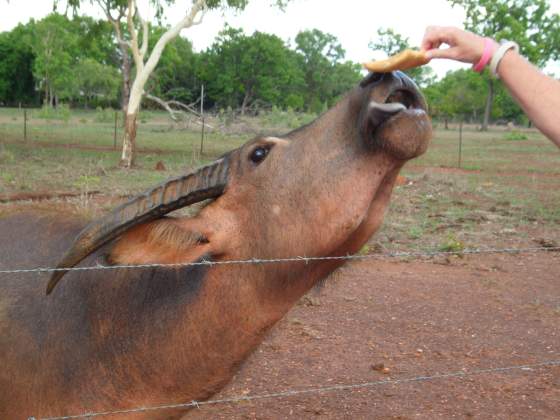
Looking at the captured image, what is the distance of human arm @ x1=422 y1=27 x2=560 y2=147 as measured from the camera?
249cm

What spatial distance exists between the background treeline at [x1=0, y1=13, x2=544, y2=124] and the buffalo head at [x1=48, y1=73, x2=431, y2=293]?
35423 mm

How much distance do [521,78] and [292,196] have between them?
1.04 meters

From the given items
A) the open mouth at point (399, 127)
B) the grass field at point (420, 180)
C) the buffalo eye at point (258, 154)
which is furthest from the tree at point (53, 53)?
the open mouth at point (399, 127)

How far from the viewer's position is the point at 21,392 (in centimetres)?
289

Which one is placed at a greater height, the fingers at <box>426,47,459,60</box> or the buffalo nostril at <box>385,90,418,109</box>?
the fingers at <box>426,47,459,60</box>

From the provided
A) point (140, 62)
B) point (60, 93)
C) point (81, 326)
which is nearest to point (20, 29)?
point (60, 93)

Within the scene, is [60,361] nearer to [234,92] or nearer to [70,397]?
[70,397]

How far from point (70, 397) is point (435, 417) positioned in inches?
111

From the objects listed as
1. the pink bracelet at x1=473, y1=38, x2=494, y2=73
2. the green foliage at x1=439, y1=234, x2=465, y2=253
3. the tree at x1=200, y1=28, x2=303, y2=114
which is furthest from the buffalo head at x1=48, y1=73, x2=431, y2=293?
the tree at x1=200, y1=28, x2=303, y2=114

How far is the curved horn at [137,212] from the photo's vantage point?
2424 millimetres

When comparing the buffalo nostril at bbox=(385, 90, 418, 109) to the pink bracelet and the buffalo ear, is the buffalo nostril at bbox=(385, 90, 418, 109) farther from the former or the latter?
the buffalo ear

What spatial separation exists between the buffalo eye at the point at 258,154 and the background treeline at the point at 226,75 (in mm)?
35340

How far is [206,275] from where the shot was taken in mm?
2805

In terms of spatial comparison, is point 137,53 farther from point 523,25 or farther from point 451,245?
point 523,25
